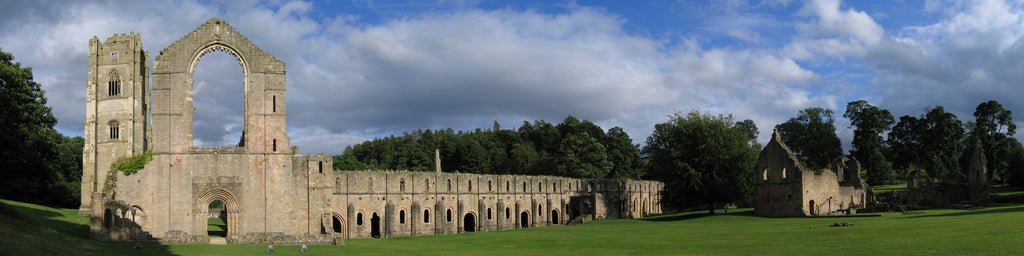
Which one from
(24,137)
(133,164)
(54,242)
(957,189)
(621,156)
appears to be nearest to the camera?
(54,242)

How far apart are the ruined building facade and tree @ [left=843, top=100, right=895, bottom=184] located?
2286 centimetres

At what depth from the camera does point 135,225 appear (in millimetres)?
33312

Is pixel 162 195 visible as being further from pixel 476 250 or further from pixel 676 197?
pixel 676 197

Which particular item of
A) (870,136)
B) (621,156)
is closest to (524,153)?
(621,156)

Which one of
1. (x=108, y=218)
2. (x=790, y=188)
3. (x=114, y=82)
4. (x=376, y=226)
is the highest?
(x=114, y=82)

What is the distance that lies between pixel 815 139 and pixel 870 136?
662cm

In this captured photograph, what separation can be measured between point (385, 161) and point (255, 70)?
60.4 meters

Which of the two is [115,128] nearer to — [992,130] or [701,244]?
[701,244]

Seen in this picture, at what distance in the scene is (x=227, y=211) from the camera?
1406 inches

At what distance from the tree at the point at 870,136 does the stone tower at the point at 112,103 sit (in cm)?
7133

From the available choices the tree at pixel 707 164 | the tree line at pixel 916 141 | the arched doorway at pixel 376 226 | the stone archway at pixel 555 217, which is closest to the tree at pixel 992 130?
the tree line at pixel 916 141

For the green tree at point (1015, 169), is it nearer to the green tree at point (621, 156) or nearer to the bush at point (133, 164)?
the green tree at point (621, 156)

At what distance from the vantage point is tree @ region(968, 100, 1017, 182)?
70.7 metres

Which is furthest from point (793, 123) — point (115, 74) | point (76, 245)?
point (76, 245)
